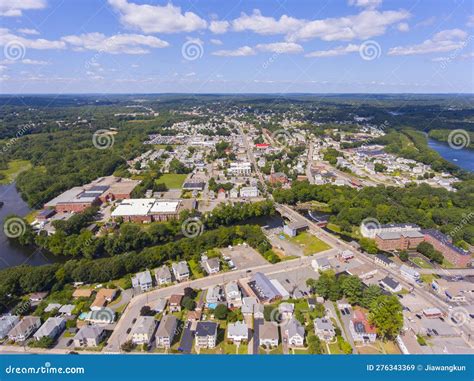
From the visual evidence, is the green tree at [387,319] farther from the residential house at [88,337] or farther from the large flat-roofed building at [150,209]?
the large flat-roofed building at [150,209]

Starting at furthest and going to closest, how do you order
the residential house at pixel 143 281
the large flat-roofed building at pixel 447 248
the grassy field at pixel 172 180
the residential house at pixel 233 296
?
1. the grassy field at pixel 172 180
2. the large flat-roofed building at pixel 447 248
3. the residential house at pixel 143 281
4. the residential house at pixel 233 296

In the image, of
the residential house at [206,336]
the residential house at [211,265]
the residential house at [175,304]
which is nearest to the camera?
the residential house at [206,336]

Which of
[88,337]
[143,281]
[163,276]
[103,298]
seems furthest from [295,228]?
[88,337]

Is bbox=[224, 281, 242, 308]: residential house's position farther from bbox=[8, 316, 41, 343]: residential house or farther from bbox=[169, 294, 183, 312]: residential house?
bbox=[8, 316, 41, 343]: residential house

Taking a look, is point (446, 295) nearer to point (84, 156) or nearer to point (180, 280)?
point (180, 280)

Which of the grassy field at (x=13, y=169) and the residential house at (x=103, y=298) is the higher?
the residential house at (x=103, y=298)

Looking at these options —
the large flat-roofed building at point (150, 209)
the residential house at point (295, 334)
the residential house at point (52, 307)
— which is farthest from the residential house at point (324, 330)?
the large flat-roofed building at point (150, 209)

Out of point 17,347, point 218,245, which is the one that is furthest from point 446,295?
point 17,347

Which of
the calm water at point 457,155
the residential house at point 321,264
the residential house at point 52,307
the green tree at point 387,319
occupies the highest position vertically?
the green tree at point 387,319
